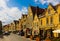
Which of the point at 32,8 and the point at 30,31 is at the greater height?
the point at 32,8

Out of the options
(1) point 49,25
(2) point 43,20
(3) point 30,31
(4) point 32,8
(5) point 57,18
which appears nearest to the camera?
(5) point 57,18

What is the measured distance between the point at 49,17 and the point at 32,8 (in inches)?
876

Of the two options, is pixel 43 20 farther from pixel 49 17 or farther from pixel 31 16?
pixel 31 16

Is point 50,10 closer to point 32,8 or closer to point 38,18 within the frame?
point 38,18

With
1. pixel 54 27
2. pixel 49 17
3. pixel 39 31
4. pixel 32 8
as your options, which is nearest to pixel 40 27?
pixel 39 31

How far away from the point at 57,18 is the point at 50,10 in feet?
15.9

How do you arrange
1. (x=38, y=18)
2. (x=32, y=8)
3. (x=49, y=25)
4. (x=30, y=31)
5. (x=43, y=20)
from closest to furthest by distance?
(x=49, y=25), (x=43, y=20), (x=38, y=18), (x=30, y=31), (x=32, y=8)

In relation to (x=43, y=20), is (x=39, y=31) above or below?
below

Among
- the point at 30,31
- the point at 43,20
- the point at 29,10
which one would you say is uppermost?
the point at 29,10

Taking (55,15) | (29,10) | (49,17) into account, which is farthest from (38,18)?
(29,10)

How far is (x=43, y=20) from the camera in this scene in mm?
44344

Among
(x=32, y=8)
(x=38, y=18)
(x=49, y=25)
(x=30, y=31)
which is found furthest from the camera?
(x=32, y=8)

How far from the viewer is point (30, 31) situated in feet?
184

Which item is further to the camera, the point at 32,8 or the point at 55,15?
the point at 32,8
